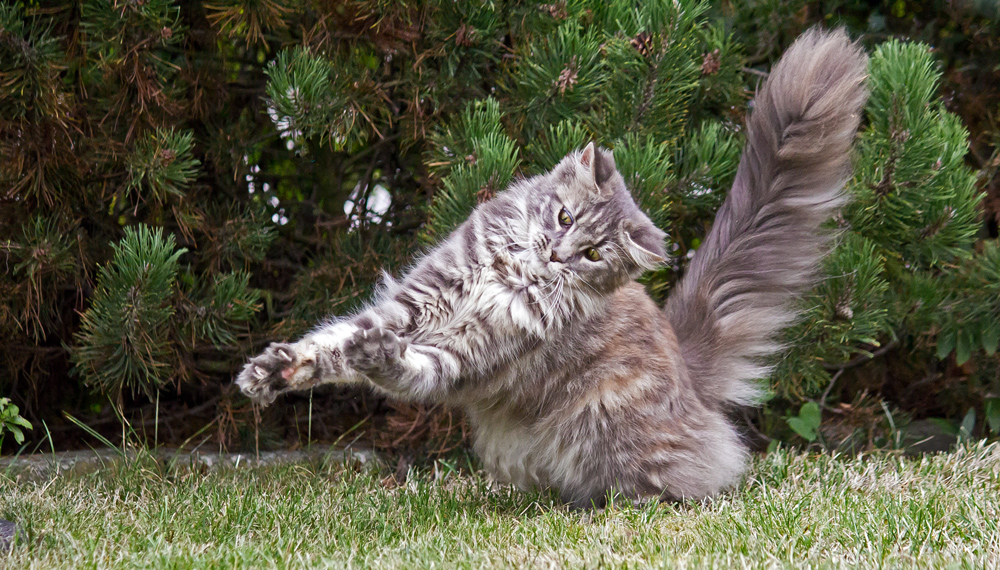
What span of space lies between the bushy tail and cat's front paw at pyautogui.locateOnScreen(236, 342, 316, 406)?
1.38 metres

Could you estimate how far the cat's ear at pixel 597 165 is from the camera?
252 cm

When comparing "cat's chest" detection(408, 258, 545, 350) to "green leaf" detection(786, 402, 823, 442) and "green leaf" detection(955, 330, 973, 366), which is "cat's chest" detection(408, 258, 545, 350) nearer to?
"green leaf" detection(786, 402, 823, 442)

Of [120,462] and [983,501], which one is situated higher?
[983,501]

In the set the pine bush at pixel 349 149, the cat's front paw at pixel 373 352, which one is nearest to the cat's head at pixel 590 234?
the pine bush at pixel 349 149

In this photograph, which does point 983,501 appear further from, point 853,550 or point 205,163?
point 205,163

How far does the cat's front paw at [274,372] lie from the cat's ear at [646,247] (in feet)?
3.26

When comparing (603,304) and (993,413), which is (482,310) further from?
(993,413)

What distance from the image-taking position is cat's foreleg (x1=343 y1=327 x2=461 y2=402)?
2.19 m

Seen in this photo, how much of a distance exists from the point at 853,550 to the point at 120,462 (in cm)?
243

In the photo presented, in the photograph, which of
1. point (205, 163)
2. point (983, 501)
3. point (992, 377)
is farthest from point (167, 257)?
point (992, 377)

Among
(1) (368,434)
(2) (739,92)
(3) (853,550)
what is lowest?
(1) (368,434)

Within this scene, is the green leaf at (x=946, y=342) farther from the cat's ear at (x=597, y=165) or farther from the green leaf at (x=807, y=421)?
the cat's ear at (x=597, y=165)

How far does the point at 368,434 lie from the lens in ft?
12.2

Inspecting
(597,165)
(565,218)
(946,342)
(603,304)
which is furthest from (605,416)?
(946,342)
